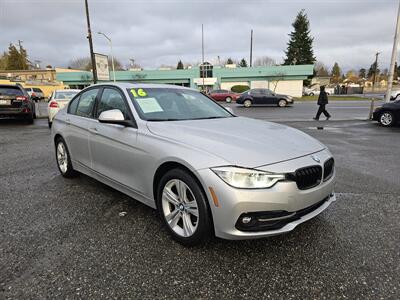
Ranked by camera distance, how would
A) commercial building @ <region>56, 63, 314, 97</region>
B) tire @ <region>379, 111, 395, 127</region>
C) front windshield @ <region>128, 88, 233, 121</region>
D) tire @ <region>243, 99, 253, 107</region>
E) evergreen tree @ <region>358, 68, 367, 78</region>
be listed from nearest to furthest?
front windshield @ <region>128, 88, 233, 121</region> → tire @ <region>379, 111, 395, 127</region> → tire @ <region>243, 99, 253, 107</region> → commercial building @ <region>56, 63, 314, 97</region> → evergreen tree @ <region>358, 68, 367, 78</region>

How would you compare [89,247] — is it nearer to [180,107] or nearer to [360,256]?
[180,107]

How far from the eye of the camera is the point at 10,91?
10844 mm

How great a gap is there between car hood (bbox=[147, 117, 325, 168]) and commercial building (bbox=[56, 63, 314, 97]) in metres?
43.6

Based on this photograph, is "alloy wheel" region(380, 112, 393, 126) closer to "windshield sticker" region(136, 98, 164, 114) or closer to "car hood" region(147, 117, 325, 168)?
"car hood" region(147, 117, 325, 168)

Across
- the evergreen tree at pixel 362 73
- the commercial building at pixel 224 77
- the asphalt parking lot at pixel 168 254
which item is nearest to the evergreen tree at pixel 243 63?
the commercial building at pixel 224 77

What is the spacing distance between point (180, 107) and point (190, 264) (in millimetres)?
1934

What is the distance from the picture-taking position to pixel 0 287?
2084 mm

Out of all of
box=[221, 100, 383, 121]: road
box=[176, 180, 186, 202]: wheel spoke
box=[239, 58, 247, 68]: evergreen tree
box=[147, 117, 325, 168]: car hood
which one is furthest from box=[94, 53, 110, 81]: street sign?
box=[239, 58, 247, 68]: evergreen tree

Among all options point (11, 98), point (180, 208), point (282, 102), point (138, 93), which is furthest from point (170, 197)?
point (282, 102)

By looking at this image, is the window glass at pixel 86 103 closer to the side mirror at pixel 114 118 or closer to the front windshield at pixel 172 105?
the front windshield at pixel 172 105

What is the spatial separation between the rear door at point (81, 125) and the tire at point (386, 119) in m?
11.1

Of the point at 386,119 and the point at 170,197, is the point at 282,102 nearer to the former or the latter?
the point at 386,119

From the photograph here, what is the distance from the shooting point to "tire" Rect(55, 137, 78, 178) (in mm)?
4438

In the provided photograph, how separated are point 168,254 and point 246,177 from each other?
1022 millimetres
